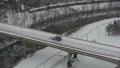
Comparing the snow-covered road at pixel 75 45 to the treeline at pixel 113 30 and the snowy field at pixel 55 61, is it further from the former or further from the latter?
the treeline at pixel 113 30

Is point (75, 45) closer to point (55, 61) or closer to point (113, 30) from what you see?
point (55, 61)

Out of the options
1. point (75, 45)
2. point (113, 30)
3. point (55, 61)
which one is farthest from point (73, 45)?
point (113, 30)

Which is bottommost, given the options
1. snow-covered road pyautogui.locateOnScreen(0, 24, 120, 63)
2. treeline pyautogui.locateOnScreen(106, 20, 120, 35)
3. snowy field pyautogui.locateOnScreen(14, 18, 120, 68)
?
snowy field pyautogui.locateOnScreen(14, 18, 120, 68)

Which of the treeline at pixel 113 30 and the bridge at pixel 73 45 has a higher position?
the treeline at pixel 113 30

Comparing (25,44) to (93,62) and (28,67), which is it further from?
(93,62)

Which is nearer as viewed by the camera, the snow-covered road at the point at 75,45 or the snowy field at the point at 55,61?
the snow-covered road at the point at 75,45

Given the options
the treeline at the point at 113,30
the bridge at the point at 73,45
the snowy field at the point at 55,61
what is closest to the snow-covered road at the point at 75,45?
the bridge at the point at 73,45

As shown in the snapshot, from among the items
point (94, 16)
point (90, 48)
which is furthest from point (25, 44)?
point (94, 16)

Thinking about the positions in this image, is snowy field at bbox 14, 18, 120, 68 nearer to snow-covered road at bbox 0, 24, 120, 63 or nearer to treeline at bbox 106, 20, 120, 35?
treeline at bbox 106, 20, 120, 35

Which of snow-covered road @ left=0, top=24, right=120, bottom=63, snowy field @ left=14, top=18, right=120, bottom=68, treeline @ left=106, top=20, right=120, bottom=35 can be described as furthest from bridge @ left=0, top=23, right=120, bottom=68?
treeline @ left=106, top=20, right=120, bottom=35
